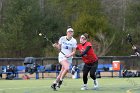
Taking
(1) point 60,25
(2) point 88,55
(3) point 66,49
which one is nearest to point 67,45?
(3) point 66,49

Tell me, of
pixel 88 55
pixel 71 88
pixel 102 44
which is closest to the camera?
pixel 88 55

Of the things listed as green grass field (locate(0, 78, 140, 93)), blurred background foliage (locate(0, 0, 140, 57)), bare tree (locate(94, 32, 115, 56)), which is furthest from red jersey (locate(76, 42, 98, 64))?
bare tree (locate(94, 32, 115, 56))

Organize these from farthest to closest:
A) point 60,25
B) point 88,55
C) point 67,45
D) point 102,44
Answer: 1. point 60,25
2. point 102,44
3. point 88,55
4. point 67,45

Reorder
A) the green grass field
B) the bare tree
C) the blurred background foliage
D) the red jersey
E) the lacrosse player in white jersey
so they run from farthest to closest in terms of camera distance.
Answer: the blurred background foliage < the bare tree < the red jersey < the lacrosse player in white jersey < the green grass field

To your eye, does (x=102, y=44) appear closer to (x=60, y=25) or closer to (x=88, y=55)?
(x=60, y=25)

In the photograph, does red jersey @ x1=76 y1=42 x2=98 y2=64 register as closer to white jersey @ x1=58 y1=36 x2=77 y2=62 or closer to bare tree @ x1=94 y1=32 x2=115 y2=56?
white jersey @ x1=58 y1=36 x2=77 y2=62

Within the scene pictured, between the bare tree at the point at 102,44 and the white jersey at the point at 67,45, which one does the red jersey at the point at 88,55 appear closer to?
the white jersey at the point at 67,45

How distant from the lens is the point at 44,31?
184ft

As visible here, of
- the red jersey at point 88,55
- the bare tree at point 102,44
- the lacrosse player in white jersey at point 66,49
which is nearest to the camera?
the lacrosse player in white jersey at point 66,49

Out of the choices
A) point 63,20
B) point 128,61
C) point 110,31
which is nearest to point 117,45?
point 110,31

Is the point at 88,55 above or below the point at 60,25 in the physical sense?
below

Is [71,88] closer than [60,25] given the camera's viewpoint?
Yes

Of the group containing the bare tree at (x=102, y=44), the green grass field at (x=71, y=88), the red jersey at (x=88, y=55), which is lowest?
the green grass field at (x=71, y=88)

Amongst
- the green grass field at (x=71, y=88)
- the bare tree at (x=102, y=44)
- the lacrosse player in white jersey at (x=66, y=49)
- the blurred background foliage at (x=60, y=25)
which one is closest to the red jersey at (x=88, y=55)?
the lacrosse player in white jersey at (x=66, y=49)
